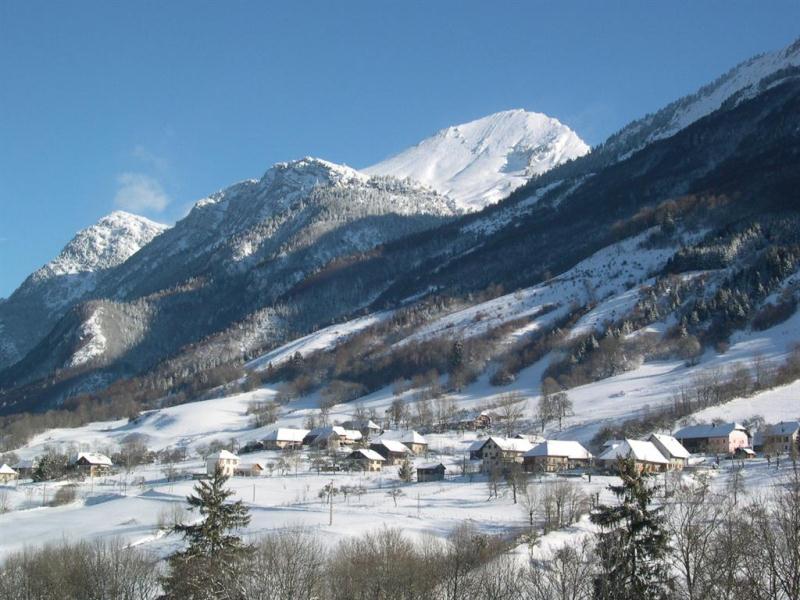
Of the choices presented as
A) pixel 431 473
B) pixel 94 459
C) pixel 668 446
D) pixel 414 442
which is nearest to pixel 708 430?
pixel 668 446

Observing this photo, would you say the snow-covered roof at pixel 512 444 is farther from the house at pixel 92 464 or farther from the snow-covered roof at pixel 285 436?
the house at pixel 92 464

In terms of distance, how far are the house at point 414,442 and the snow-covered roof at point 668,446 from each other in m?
42.6

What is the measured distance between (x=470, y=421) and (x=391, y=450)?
30.3m

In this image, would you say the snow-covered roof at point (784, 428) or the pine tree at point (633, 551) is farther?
the snow-covered roof at point (784, 428)

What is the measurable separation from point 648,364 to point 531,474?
79.2 m

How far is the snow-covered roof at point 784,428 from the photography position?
109250 mm

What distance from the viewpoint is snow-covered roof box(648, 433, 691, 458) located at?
107056 millimetres

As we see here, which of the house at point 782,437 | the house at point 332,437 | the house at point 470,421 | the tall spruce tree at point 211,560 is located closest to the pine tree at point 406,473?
the house at point 782,437

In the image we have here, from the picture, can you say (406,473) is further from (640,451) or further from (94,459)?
(94,459)

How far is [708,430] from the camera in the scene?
116938 millimetres

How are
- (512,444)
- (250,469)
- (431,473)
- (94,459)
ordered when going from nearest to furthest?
1. (431,473)
2. (512,444)
3. (250,469)
4. (94,459)

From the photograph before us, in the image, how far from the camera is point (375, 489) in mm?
101188

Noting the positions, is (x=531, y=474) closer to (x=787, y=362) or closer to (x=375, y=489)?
(x=375, y=489)

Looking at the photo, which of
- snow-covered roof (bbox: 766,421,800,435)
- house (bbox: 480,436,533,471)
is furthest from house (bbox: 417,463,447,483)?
snow-covered roof (bbox: 766,421,800,435)
